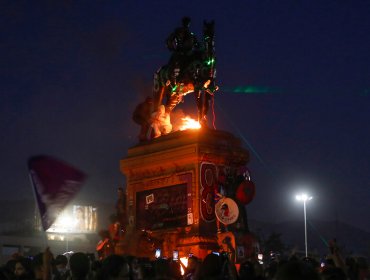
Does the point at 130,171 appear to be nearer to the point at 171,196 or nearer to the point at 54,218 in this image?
the point at 171,196

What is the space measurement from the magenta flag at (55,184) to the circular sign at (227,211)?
36.6ft

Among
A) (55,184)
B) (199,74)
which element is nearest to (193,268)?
(55,184)

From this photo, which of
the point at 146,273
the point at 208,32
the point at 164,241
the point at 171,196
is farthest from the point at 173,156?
the point at 146,273

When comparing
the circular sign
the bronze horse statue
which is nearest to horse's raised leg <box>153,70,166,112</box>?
the bronze horse statue

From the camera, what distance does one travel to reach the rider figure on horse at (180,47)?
23.3 meters

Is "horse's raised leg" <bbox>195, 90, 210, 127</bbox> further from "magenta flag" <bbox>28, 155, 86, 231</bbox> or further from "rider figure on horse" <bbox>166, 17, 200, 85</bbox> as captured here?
"magenta flag" <bbox>28, 155, 86, 231</bbox>

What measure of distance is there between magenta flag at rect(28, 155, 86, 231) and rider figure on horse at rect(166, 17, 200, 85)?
534 inches

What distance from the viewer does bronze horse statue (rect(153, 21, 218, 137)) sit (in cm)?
2284

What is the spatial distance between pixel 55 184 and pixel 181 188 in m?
12.4

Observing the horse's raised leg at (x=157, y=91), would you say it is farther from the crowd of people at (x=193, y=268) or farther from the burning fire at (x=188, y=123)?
the crowd of people at (x=193, y=268)

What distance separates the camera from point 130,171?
950 inches

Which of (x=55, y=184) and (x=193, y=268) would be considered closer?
(x=55, y=184)

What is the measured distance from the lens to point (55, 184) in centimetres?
996

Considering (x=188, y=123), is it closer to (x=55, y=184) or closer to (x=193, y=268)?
(x=193, y=268)
